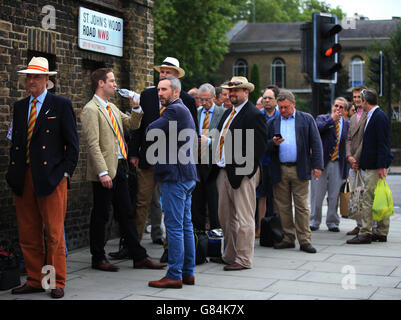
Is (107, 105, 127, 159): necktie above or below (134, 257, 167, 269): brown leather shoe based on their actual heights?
above

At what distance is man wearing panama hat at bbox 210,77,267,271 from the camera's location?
7.79 m

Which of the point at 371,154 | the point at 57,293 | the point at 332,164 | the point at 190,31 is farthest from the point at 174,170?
the point at 190,31

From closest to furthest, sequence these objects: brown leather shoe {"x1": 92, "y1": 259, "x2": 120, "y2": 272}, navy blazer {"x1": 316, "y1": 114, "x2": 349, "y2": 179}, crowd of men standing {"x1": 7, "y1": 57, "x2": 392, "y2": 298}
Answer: crowd of men standing {"x1": 7, "y1": 57, "x2": 392, "y2": 298}
brown leather shoe {"x1": 92, "y1": 259, "x2": 120, "y2": 272}
navy blazer {"x1": 316, "y1": 114, "x2": 349, "y2": 179}

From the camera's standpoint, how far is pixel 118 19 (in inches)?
407

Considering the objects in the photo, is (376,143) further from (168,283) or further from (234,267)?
(168,283)

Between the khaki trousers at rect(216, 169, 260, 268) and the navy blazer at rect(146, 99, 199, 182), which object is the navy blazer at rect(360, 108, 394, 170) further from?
the navy blazer at rect(146, 99, 199, 182)

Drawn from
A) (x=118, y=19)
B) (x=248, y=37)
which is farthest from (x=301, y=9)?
(x=118, y=19)

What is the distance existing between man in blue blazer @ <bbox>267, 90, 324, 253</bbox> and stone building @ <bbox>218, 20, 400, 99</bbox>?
52.8 meters

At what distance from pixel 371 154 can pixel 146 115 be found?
328cm

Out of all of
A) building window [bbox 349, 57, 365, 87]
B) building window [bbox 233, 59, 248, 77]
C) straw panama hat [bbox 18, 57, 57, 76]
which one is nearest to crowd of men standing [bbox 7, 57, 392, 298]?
straw panama hat [bbox 18, 57, 57, 76]

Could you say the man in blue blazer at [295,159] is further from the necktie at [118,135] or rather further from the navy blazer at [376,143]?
the necktie at [118,135]

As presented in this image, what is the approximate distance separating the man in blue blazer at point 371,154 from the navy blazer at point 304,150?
0.87 meters

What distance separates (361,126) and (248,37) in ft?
187

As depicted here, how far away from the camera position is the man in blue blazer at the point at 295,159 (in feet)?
29.8
